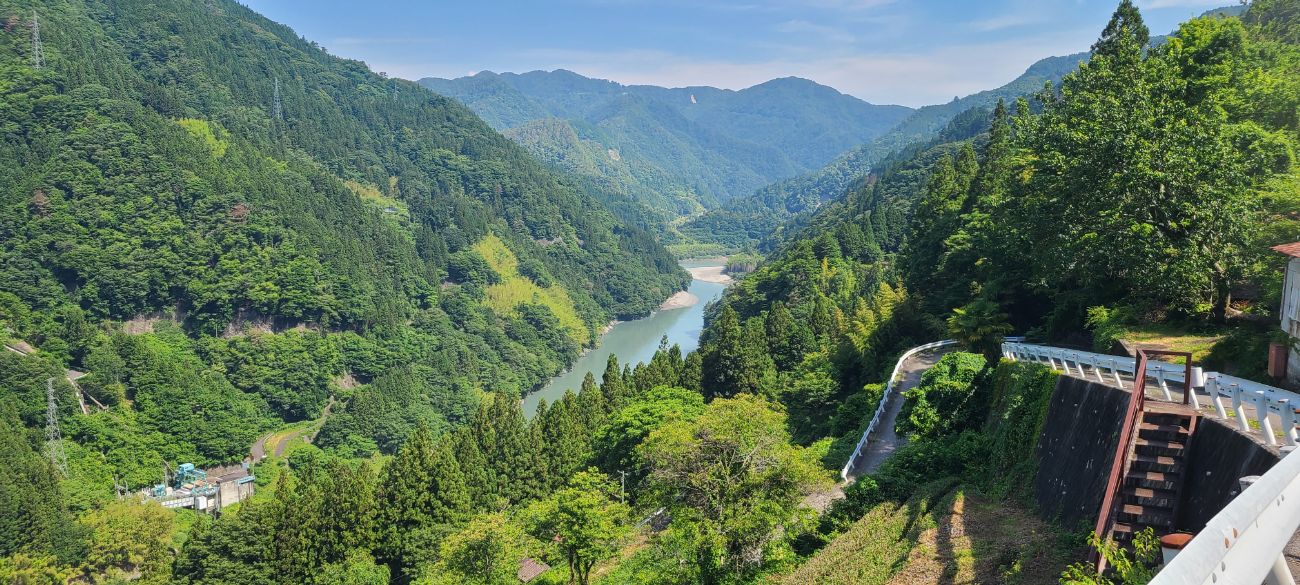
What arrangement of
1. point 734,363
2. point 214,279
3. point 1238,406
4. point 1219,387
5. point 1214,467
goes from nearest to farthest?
point 1214,467 < point 1238,406 < point 1219,387 < point 734,363 < point 214,279

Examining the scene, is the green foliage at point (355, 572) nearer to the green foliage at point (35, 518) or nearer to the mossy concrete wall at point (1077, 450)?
the green foliage at point (35, 518)

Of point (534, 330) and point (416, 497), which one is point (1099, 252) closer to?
point (416, 497)

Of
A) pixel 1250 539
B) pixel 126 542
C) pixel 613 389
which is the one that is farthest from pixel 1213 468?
pixel 126 542

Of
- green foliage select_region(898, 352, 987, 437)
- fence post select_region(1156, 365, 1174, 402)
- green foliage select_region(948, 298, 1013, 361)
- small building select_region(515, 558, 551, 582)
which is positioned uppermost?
fence post select_region(1156, 365, 1174, 402)

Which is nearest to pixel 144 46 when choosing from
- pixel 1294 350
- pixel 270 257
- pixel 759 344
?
pixel 270 257

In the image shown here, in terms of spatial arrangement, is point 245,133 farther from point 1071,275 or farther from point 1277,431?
point 1277,431

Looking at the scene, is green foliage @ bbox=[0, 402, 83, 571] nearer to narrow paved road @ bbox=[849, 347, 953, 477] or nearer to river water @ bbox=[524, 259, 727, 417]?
narrow paved road @ bbox=[849, 347, 953, 477]

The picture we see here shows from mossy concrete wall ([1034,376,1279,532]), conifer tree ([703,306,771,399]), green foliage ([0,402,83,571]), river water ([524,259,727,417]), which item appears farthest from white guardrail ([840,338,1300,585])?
river water ([524,259,727,417])
